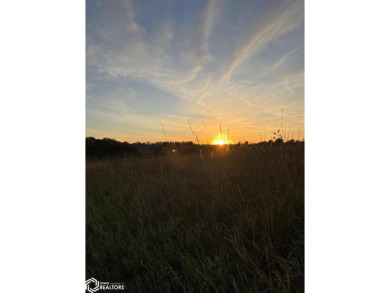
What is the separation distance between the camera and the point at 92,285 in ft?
4.70

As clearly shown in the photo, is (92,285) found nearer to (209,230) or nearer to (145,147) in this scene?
(209,230)

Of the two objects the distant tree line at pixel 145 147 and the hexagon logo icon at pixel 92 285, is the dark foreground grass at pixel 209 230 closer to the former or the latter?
the hexagon logo icon at pixel 92 285

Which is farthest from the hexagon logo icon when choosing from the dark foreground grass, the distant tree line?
the distant tree line

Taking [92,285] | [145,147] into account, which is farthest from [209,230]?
[145,147]

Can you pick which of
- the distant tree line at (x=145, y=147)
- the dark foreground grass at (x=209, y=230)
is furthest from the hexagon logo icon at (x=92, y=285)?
the distant tree line at (x=145, y=147)

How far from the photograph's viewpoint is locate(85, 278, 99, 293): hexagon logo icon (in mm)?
1407

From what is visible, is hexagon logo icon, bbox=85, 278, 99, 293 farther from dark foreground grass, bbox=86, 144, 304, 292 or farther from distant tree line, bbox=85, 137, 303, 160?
distant tree line, bbox=85, 137, 303, 160

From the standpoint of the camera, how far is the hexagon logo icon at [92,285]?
1.41 metres

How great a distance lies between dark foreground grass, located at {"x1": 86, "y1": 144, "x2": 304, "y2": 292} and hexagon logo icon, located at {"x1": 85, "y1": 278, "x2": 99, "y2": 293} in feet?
0.14

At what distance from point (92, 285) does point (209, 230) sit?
2.41 feet
